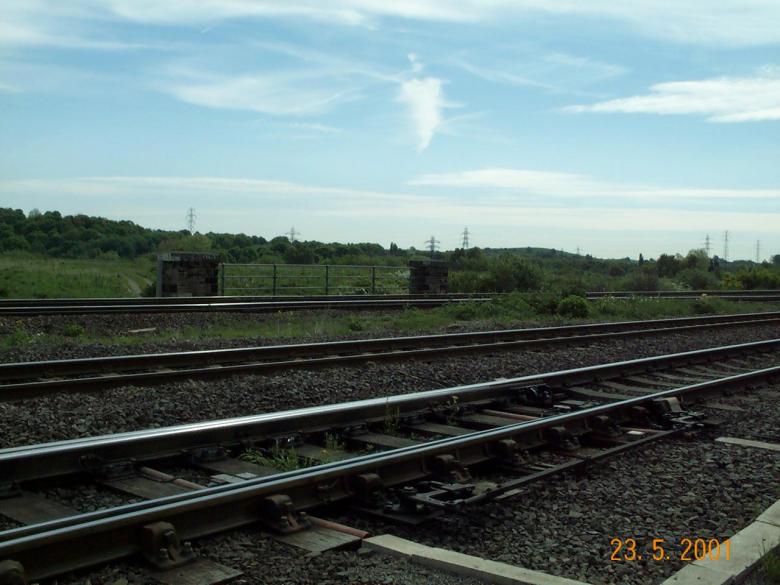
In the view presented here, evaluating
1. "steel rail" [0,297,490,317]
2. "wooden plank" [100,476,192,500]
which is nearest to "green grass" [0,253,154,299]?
"steel rail" [0,297,490,317]

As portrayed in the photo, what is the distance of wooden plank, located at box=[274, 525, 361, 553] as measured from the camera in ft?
15.4

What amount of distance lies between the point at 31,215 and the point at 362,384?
92894 mm

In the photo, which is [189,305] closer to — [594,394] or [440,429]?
[594,394]

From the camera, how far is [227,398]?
898 cm

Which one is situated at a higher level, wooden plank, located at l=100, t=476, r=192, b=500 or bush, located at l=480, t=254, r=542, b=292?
bush, located at l=480, t=254, r=542, b=292

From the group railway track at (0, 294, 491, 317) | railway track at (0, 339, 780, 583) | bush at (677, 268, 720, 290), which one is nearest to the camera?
railway track at (0, 339, 780, 583)

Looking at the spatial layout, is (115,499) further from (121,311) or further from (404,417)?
(121,311)

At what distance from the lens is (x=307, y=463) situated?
631cm

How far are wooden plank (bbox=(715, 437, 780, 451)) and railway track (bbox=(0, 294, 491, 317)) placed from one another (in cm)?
1291

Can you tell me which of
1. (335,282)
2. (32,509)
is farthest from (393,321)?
(335,282)

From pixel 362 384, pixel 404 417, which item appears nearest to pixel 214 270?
pixel 362 384

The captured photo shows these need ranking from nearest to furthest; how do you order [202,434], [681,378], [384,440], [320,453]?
1. [202,434]
2. [320,453]
3. [384,440]
4. [681,378]
